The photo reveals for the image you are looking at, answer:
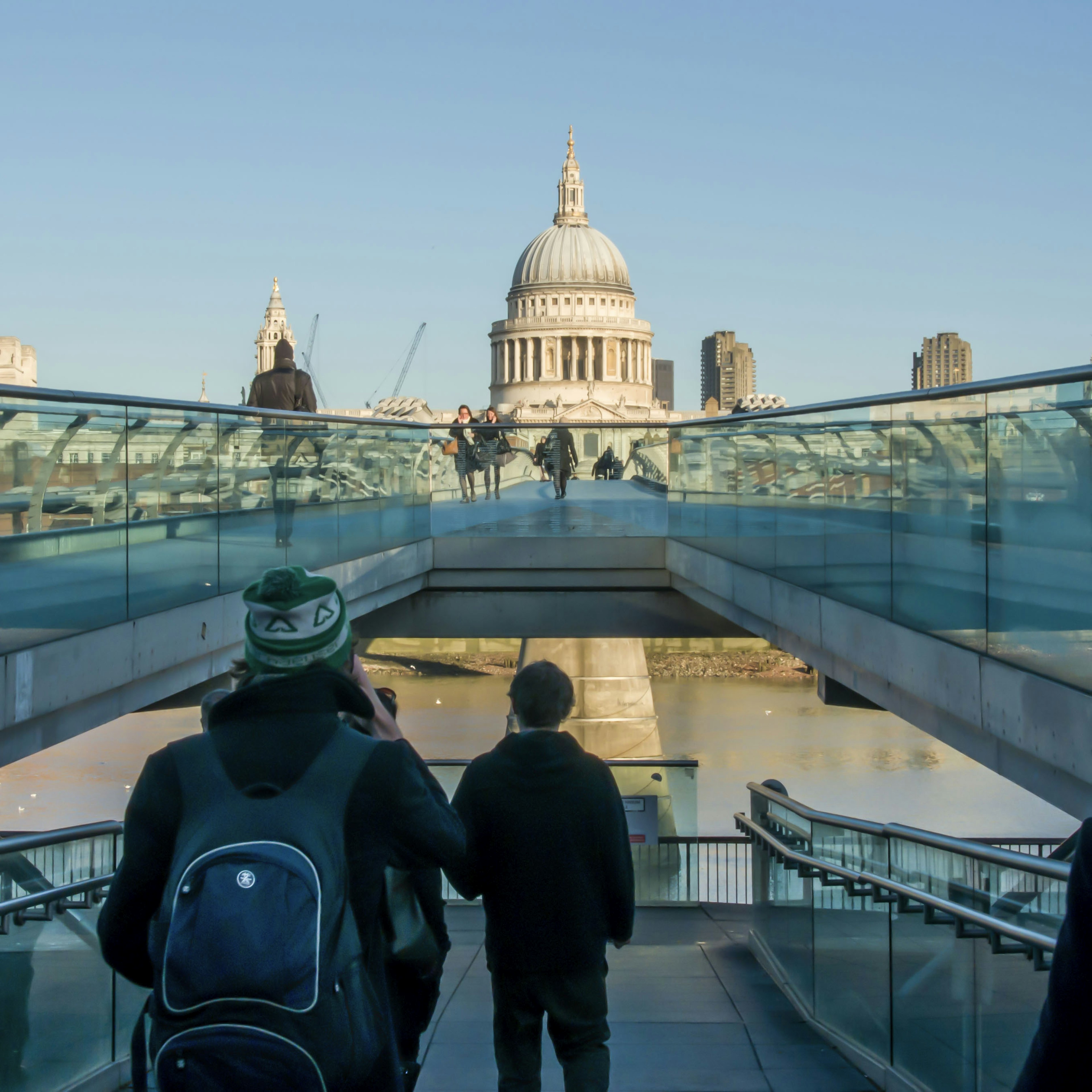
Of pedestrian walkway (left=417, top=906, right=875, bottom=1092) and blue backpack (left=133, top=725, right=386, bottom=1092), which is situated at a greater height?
blue backpack (left=133, top=725, right=386, bottom=1092)

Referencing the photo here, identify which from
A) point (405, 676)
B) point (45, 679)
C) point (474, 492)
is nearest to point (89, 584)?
point (45, 679)

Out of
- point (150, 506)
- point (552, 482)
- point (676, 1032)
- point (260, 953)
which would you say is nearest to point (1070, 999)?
point (260, 953)

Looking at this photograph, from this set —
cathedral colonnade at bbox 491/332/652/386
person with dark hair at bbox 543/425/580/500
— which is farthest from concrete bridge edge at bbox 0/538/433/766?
cathedral colonnade at bbox 491/332/652/386

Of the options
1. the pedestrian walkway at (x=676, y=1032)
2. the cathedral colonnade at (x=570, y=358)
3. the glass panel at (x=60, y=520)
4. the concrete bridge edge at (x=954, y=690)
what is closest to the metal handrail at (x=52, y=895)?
the glass panel at (x=60, y=520)

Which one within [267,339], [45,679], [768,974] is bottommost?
[768,974]

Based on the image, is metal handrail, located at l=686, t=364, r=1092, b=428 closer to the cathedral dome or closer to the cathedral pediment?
the cathedral pediment

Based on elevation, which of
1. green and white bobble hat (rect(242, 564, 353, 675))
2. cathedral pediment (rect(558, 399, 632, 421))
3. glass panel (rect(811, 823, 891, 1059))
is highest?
cathedral pediment (rect(558, 399, 632, 421))

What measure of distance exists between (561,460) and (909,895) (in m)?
13.1

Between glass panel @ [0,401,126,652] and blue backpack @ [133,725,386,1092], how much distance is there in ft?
11.6

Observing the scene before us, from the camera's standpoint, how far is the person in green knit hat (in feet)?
7.75

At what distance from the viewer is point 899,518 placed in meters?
7.04

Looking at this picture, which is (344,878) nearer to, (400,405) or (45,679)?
(45,679)

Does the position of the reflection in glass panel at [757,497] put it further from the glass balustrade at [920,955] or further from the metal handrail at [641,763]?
the glass balustrade at [920,955]

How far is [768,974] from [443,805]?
21.4 ft
